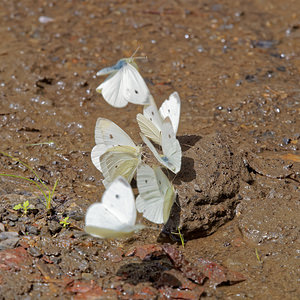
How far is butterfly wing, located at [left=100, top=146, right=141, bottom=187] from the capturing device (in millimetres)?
4195

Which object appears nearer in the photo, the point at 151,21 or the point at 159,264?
the point at 159,264

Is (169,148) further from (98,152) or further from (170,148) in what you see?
(98,152)

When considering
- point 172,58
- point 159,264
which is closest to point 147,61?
point 172,58

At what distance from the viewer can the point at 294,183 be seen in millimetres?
4773

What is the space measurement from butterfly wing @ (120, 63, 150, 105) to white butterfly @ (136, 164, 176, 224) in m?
0.75

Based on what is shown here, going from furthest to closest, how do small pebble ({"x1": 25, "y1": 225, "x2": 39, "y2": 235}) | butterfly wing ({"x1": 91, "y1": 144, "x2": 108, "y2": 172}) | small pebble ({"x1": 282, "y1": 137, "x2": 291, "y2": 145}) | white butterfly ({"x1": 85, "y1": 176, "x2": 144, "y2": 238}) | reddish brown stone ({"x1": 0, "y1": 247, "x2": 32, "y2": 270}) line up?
small pebble ({"x1": 282, "y1": 137, "x2": 291, "y2": 145})
butterfly wing ({"x1": 91, "y1": 144, "x2": 108, "y2": 172})
small pebble ({"x1": 25, "y1": 225, "x2": 39, "y2": 235})
reddish brown stone ({"x1": 0, "y1": 247, "x2": 32, "y2": 270})
white butterfly ({"x1": 85, "y1": 176, "x2": 144, "y2": 238})

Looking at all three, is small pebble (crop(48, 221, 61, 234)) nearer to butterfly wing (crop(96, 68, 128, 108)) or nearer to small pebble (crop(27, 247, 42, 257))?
small pebble (crop(27, 247, 42, 257))

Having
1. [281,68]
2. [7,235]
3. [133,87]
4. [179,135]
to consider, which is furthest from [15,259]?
[281,68]

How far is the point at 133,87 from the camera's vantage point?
171 inches

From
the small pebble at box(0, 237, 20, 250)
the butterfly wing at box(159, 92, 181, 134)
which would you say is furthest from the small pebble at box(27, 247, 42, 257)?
the butterfly wing at box(159, 92, 181, 134)

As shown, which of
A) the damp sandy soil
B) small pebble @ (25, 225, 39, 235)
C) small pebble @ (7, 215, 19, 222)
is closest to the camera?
the damp sandy soil

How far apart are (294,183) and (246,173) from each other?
538 millimetres

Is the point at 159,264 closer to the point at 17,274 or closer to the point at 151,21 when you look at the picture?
the point at 17,274

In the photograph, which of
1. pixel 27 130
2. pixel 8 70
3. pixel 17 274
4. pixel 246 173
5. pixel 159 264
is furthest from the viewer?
pixel 8 70
